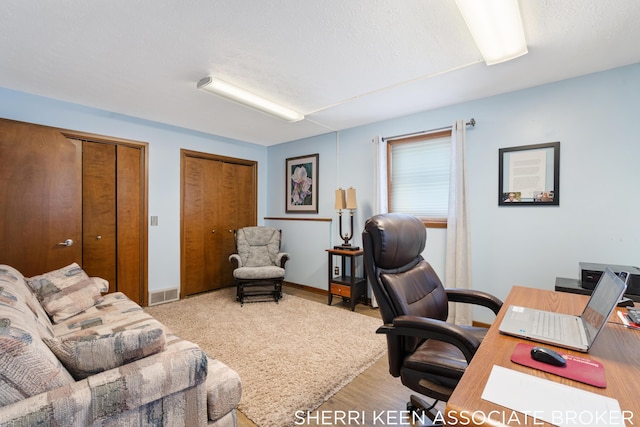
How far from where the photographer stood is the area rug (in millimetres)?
1867

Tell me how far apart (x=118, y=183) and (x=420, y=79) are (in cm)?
353

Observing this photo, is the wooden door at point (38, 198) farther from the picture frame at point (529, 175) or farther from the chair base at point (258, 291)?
the picture frame at point (529, 175)

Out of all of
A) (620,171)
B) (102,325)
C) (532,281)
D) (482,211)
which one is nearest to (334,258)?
(482,211)

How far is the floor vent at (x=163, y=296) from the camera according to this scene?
3.69m

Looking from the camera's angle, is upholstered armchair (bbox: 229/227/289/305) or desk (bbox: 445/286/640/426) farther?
→ upholstered armchair (bbox: 229/227/289/305)

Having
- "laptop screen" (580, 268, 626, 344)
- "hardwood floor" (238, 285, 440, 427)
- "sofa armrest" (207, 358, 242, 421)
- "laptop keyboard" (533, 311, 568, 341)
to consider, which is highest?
"laptop screen" (580, 268, 626, 344)

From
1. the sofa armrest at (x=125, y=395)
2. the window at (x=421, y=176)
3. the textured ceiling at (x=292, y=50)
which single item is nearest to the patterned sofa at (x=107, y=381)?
the sofa armrest at (x=125, y=395)

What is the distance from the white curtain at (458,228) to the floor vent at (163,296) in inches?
136

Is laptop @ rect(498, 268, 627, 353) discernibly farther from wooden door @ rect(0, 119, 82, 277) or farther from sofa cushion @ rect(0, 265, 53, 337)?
wooden door @ rect(0, 119, 82, 277)

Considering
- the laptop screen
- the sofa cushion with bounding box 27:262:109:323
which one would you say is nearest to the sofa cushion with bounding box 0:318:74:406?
the sofa cushion with bounding box 27:262:109:323

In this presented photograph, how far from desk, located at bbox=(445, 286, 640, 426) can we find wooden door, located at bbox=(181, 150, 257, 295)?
12.9ft

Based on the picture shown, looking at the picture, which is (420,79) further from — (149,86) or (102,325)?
(102,325)

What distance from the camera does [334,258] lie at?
4160 mm

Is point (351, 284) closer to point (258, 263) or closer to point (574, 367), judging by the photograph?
point (258, 263)
